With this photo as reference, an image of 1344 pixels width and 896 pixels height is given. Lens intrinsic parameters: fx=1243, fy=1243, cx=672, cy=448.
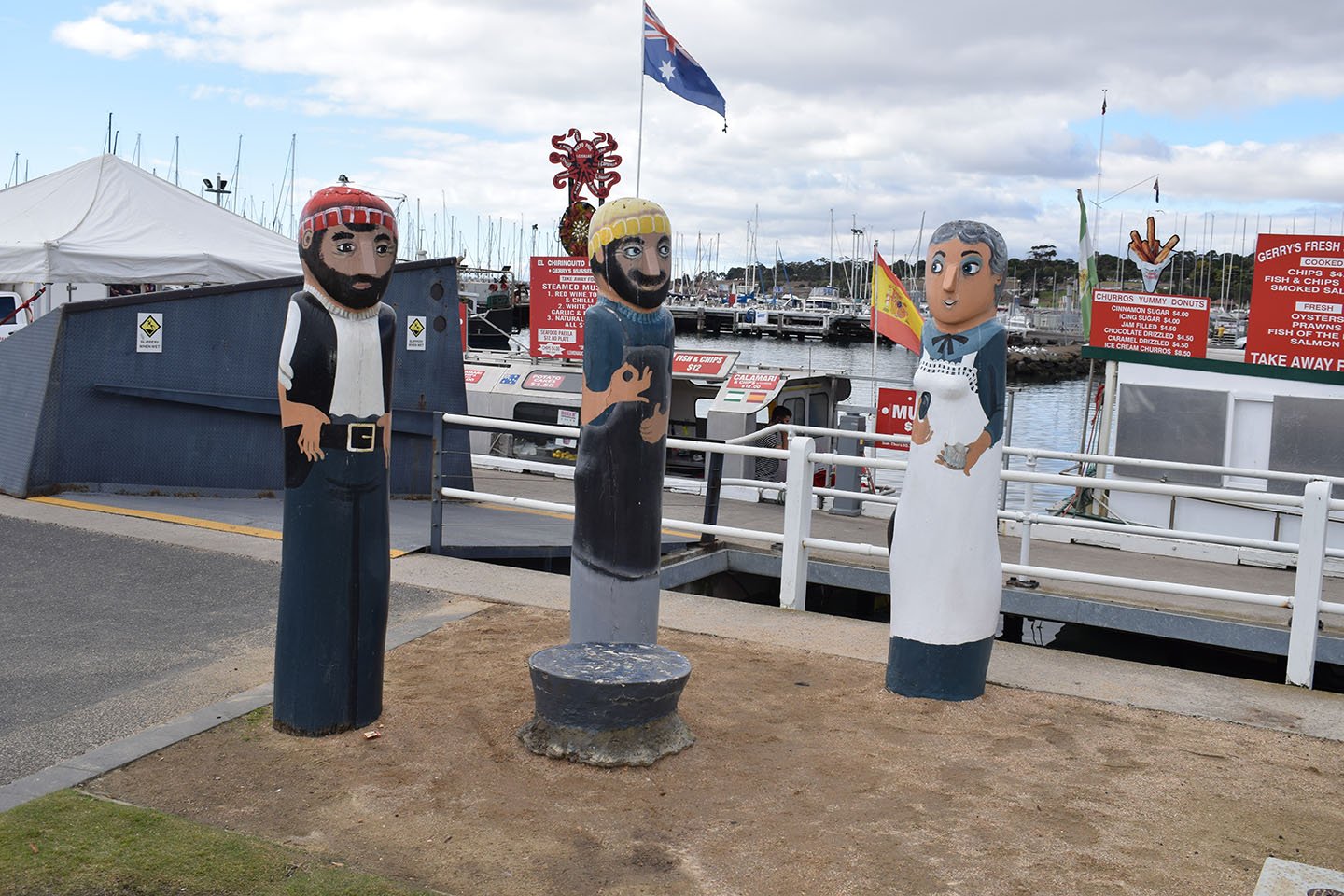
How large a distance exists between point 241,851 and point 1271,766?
470 centimetres

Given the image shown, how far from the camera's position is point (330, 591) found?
5.92 metres

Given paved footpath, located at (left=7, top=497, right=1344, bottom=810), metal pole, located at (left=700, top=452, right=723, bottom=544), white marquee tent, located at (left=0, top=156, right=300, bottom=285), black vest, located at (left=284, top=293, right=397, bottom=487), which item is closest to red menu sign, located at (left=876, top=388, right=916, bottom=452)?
metal pole, located at (left=700, top=452, right=723, bottom=544)

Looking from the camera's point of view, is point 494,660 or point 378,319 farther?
point 494,660

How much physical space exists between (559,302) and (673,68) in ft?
12.9

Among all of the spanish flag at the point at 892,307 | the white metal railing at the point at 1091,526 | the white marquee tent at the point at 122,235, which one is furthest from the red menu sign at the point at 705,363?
the white metal railing at the point at 1091,526

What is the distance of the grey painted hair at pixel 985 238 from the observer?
269 inches

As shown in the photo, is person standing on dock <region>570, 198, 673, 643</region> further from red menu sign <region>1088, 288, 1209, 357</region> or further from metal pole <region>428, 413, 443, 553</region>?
red menu sign <region>1088, 288, 1209, 357</region>

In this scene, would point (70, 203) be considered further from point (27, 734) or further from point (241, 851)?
point (241, 851)

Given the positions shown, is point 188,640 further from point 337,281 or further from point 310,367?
point 337,281

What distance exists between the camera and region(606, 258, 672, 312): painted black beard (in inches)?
256

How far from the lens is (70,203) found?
15438mm

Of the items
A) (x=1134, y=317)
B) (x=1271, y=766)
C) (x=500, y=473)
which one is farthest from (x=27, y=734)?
(x=1134, y=317)

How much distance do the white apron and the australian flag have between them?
1085cm

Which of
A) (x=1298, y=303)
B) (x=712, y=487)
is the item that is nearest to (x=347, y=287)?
(x=712, y=487)
